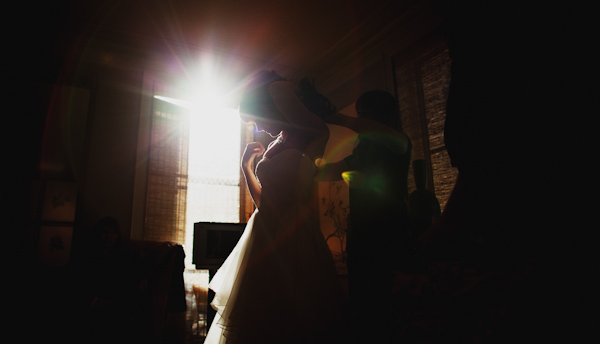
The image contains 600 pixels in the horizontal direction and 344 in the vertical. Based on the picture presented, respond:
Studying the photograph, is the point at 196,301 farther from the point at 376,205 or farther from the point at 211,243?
the point at 376,205

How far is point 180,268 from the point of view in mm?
3084

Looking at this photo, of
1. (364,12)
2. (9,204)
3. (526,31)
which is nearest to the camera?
(526,31)

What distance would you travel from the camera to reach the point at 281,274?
1473 mm

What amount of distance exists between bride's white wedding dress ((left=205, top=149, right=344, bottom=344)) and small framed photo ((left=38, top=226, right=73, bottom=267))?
10.7ft

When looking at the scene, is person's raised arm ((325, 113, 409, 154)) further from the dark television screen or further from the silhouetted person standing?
the dark television screen

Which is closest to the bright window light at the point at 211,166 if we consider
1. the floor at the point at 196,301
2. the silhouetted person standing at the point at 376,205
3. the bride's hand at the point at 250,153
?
the floor at the point at 196,301

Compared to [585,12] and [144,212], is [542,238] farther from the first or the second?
[144,212]

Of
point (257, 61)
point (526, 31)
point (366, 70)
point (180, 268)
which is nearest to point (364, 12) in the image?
point (366, 70)

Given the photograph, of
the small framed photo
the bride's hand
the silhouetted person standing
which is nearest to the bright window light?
the small framed photo

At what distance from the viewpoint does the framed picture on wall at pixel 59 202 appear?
404 centimetres

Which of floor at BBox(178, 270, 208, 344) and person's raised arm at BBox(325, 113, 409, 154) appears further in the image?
floor at BBox(178, 270, 208, 344)

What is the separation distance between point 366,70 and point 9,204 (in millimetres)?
4599

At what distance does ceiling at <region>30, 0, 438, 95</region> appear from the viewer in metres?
4.02

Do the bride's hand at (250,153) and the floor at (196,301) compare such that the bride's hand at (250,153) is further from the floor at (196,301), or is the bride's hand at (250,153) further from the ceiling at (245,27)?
the ceiling at (245,27)
